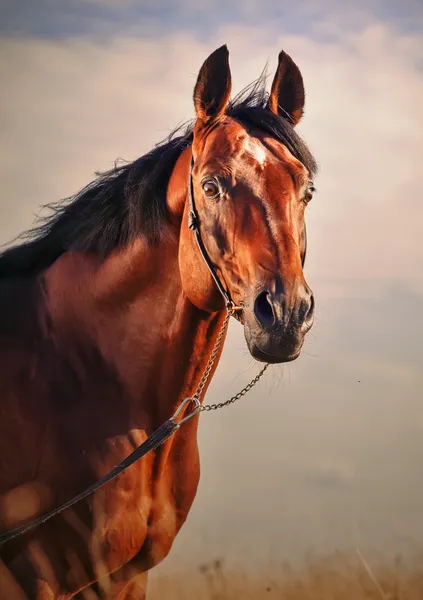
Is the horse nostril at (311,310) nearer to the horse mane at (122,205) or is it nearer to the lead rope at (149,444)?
the lead rope at (149,444)

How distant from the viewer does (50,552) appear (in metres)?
2.89

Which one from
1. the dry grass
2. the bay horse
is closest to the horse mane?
the bay horse

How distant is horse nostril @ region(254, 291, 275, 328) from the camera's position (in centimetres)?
259

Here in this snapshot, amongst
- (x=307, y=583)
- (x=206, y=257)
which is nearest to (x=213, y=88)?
(x=206, y=257)

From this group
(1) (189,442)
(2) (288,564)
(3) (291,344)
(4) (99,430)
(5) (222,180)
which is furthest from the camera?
(2) (288,564)

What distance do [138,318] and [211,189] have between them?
2.22ft

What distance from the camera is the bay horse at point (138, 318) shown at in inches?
109

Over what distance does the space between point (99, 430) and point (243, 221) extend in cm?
106

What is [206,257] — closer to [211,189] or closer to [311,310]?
[211,189]

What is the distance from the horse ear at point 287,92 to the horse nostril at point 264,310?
3.25 ft

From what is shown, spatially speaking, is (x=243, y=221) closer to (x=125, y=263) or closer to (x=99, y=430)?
(x=125, y=263)

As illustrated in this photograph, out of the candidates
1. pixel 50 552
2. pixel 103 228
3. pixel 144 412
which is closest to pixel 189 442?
pixel 144 412

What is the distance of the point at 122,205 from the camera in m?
3.23

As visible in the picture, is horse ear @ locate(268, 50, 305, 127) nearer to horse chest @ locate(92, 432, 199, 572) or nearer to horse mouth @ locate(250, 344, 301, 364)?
horse mouth @ locate(250, 344, 301, 364)
